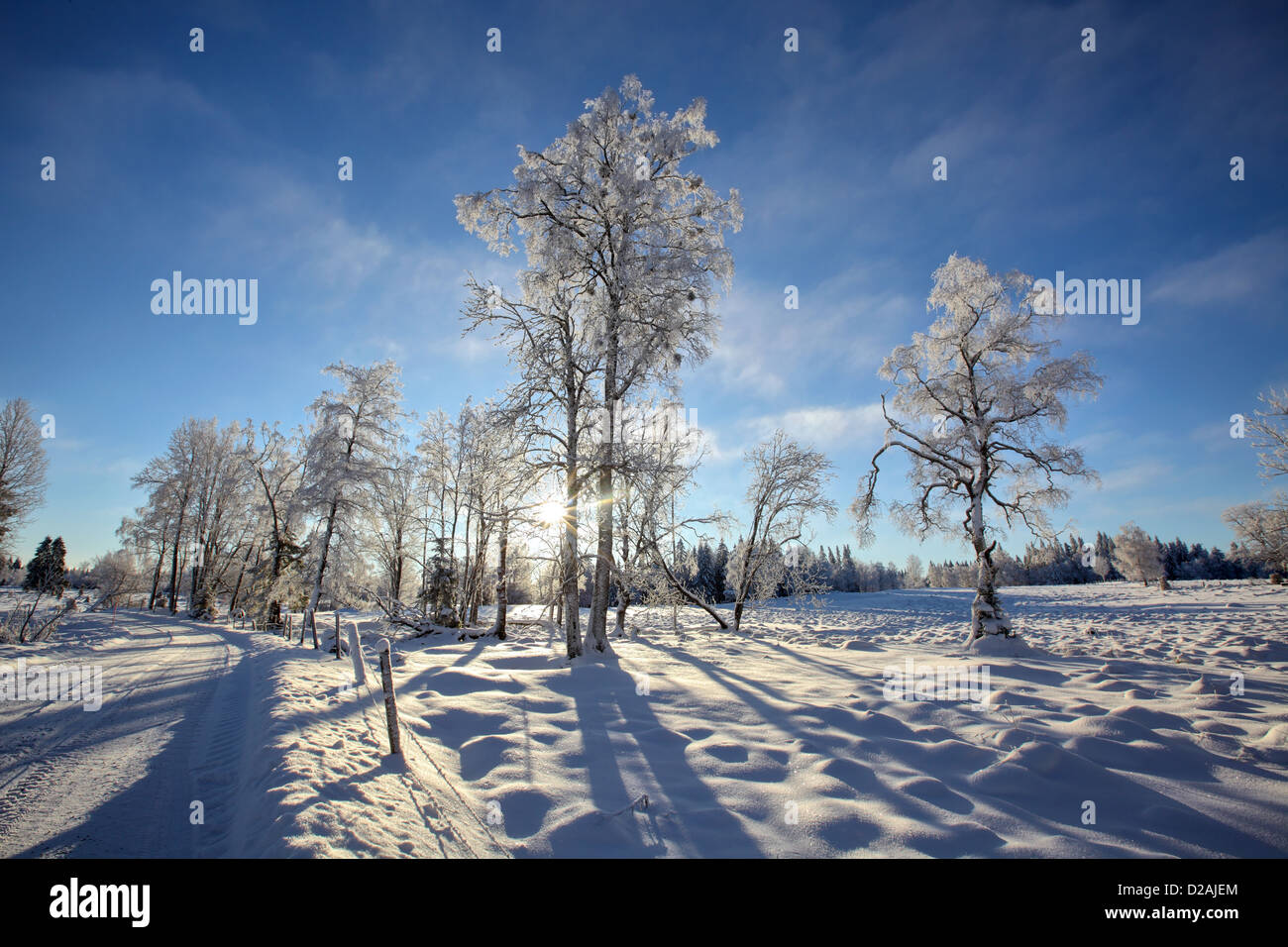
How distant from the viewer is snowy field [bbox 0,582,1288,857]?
11.2 feet

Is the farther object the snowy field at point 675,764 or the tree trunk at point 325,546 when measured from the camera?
the tree trunk at point 325,546

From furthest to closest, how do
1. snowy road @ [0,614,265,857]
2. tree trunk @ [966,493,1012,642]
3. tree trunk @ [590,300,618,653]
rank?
tree trunk @ [966,493,1012,642]
tree trunk @ [590,300,618,653]
snowy road @ [0,614,265,857]

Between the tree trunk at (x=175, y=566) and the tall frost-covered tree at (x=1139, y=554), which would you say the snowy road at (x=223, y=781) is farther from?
the tall frost-covered tree at (x=1139, y=554)

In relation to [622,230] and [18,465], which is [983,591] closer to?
[622,230]

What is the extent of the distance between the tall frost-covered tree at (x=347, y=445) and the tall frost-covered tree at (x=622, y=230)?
1368 cm

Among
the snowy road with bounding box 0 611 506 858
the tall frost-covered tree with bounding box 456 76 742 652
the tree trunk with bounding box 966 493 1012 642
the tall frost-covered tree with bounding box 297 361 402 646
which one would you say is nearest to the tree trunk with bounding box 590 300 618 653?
the tall frost-covered tree with bounding box 456 76 742 652

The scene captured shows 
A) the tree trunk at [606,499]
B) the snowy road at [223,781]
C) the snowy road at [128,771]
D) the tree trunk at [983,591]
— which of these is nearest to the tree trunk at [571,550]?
the tree trunk at [606,499]

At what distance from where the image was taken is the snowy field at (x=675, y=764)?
3.40 metres

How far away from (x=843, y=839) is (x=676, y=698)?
4040 mm

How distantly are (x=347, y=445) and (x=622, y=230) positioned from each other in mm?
16774

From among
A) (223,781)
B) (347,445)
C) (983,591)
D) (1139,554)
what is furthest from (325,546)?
(1139,554)

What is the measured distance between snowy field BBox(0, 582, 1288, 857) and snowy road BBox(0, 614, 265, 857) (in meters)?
0.03

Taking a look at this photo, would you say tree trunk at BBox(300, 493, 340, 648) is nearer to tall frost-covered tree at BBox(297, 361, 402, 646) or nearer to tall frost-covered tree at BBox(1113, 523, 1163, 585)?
tall frost-covered tree at BBox(297, 361, 402, 646)
